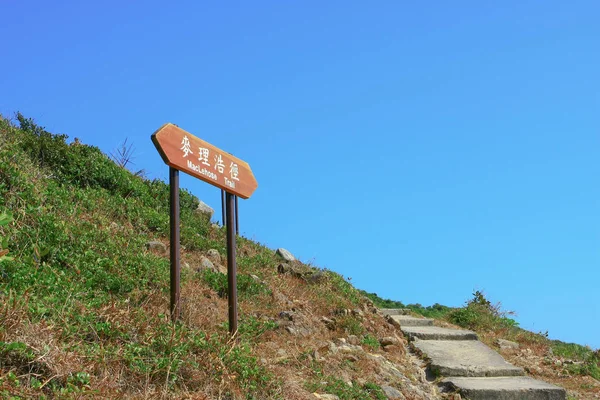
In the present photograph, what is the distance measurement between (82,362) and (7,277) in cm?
201

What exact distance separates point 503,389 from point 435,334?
321cm

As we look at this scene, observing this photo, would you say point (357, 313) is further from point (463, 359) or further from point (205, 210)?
point (205, 210)

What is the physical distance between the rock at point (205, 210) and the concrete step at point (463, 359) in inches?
235

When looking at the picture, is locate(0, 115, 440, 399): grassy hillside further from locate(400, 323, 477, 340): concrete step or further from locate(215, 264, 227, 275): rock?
locate(400, 323, 477, 340): concrete step

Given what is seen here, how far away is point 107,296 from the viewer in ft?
24.6

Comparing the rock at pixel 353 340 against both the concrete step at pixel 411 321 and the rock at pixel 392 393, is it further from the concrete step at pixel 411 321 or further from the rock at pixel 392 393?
the concrete step at pixel 411 321

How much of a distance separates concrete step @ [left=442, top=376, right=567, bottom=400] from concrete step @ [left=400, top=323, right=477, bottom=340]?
2.37 metres

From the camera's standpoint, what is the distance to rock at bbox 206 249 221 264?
1155 cm

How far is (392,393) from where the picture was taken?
8.12 metres

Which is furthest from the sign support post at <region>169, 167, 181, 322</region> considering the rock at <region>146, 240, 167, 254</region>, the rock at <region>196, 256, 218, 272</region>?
the rock at <region>146, 240, 167, 254</region>

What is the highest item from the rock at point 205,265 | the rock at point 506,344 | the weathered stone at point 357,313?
the rock at point 205,265

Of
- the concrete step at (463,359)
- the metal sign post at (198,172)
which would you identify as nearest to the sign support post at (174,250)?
the metal sign post at (198,172)

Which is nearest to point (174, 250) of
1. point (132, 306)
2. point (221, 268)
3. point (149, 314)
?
point (149, 314)

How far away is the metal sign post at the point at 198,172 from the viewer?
23.5ft
